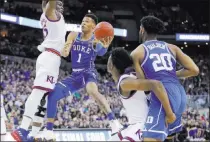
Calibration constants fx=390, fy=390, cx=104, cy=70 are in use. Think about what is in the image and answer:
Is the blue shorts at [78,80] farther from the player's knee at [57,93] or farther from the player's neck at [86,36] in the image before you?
the player's neck at [86,36]

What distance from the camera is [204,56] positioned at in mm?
35750

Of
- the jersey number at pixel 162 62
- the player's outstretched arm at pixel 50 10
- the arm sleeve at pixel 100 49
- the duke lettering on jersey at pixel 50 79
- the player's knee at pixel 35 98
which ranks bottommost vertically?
the player's knee at pixel 35 98

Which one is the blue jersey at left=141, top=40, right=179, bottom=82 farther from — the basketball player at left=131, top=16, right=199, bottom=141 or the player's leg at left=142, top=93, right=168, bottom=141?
the player's leg at left=142, top=93, right=168, bottom=141

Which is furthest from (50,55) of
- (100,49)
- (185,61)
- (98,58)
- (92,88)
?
(98,58)

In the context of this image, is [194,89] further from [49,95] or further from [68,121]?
[49,95]

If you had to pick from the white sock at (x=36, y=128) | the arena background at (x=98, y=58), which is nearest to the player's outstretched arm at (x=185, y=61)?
A: the white sock at (x=36, y=128)

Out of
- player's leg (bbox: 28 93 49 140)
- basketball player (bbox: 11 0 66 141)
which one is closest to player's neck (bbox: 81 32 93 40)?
basketball player (bbox: 11 0 66 141)

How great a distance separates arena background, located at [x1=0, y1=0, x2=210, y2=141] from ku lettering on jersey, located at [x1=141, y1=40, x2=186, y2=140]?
20.7 ft

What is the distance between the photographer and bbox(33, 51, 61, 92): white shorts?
5605mm

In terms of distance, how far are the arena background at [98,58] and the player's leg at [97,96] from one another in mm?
4247

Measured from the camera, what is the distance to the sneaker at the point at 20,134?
201 inches

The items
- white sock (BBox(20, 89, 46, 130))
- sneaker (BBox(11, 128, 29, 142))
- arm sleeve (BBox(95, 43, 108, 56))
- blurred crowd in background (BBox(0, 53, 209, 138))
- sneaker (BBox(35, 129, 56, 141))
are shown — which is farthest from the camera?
blurred crowd in background (BBox(0, 53, 209, 138))

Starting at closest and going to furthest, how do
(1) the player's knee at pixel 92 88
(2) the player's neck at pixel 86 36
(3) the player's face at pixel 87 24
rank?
1. (1) the player's knee at pixel 92 88
2. (3) the player's face at pixel 87 24
3. (2) the player's neck at pixel 86 36

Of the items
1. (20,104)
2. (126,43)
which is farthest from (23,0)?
(20,104)
